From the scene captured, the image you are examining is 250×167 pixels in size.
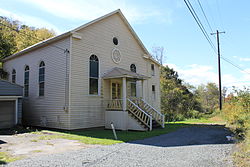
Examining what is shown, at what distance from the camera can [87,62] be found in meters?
14.0

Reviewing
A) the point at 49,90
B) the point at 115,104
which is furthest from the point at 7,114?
the point at 115,104

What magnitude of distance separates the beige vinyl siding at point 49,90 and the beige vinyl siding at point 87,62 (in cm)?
67

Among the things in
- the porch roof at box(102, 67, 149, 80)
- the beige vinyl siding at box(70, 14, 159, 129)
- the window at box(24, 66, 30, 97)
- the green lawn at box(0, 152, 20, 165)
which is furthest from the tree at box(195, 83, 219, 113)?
the green lawn at box(0, 152, 20, 165)

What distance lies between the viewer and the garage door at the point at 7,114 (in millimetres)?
14297

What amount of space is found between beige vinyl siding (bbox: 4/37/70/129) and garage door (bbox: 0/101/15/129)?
127 centimetres

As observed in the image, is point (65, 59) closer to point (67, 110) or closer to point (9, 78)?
point (67, 110)

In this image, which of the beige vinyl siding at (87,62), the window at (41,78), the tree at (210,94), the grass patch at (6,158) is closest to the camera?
the grass patch at (6,158)

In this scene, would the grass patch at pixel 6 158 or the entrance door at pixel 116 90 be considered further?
the entrance door at pixel 116 90

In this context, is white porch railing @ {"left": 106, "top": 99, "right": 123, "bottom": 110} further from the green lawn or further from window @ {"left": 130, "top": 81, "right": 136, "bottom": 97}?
the green lawn

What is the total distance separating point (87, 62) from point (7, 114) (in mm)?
6603

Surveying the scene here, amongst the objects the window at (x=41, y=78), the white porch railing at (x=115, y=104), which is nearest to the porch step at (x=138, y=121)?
the white porch railing at (x=115, y=104)

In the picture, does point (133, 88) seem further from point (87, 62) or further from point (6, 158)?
point (6, 158)

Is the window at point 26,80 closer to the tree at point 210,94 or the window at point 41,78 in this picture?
the window at point 41,78

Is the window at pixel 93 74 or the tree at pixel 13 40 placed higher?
the tree at pixel 13 40
